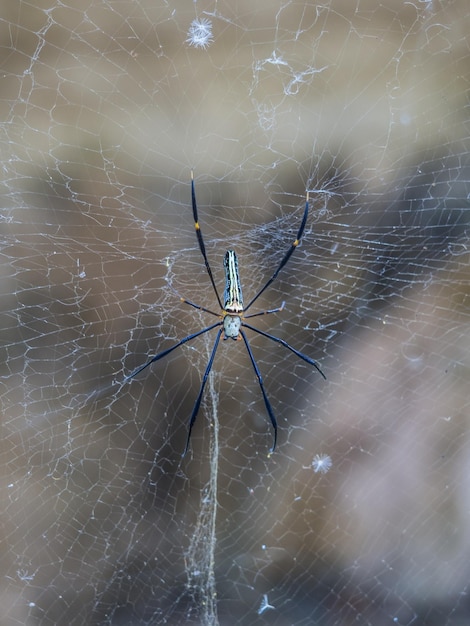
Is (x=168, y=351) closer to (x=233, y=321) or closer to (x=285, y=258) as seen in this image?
(x=233, y=321)

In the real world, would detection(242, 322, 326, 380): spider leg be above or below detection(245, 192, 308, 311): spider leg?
below

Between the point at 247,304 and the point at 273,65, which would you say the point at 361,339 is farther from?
the point at 273,65

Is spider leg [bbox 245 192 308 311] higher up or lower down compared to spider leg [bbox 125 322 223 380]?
higher up

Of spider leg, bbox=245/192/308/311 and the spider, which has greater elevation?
spider leg, bbox=245/192/308/311

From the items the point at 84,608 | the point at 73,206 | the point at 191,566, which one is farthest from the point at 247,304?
the point at 84,608

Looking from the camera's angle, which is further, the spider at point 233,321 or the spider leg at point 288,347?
the spider leg at point 288,347

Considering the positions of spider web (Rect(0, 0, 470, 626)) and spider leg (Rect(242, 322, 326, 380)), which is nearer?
spider web (Rect(0, 0, 470, 626))

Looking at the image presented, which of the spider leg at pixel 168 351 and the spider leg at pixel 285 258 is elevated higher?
the spider leg at pixel 285 258

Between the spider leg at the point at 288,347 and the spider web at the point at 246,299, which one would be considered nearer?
the spider web at the point at 246,299

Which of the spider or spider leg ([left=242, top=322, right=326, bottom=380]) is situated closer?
the spider
